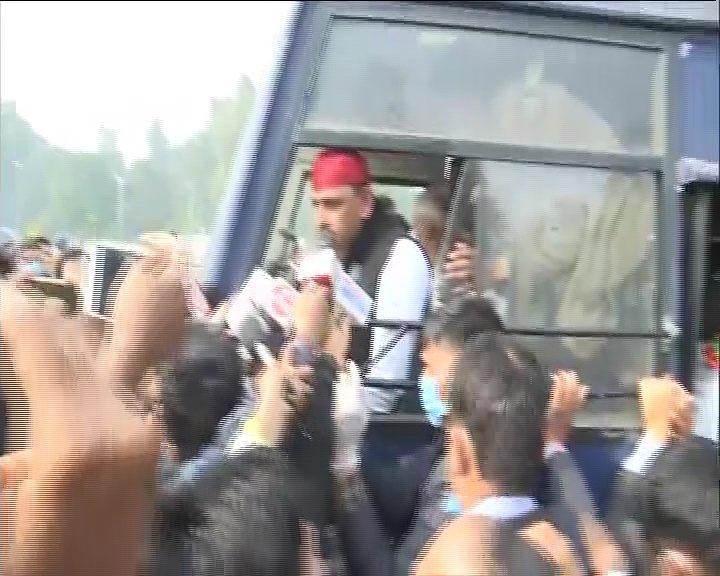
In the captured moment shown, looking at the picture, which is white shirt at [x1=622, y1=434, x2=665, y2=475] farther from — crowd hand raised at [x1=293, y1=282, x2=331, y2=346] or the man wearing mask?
crowd hand raised at [x1=293, y1=282, x2=331, y2=346]

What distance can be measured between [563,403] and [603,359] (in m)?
0.11

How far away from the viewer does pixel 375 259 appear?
2.98ft

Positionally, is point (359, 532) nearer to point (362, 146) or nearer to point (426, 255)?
point (426, 255)

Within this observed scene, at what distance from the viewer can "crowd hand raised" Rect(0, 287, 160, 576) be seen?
0.45 meters

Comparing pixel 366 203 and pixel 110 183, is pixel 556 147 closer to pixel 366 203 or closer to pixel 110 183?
pixel 366 203

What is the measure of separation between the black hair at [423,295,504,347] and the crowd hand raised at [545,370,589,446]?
0.10 m

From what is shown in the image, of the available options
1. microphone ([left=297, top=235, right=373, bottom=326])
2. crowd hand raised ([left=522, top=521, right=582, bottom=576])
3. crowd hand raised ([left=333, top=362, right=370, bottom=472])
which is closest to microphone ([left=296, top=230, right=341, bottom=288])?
microphone ([left=297, top=235, right=373, bottom=326])

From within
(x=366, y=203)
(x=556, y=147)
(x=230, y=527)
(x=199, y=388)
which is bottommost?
(x=230, y=527)

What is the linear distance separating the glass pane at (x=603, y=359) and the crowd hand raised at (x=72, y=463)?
0.60 metres

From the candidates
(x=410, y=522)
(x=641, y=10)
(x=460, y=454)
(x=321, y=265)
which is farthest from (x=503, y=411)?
(x=641, y=10)

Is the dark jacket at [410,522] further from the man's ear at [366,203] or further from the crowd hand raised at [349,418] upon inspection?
the man's ear at [366,203]

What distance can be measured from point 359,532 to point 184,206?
1.24 ft

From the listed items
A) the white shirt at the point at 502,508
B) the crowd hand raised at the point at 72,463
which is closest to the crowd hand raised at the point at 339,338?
the white shirt at the point at 502,508

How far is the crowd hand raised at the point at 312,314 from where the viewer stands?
2.67 ft
